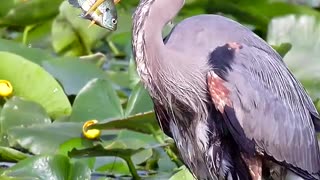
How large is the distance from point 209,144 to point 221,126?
2.7 inches

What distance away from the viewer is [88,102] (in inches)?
182

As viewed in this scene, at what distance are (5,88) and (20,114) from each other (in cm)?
14

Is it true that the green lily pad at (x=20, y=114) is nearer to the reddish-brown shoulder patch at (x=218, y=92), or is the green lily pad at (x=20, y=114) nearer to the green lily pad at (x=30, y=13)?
the green lily pad at (x=30, y=13)

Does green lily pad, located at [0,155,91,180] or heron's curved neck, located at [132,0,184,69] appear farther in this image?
green lily pad, located at [0,155,91,180]

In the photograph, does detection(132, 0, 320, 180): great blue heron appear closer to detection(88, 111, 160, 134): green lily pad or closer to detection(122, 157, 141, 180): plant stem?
detection(88, 111, 160, 134): green lily pad

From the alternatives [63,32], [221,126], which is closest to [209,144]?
[221,126]

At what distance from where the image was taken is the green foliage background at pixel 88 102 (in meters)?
4.17

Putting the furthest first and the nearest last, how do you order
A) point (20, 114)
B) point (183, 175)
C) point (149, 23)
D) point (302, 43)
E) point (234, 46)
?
point (302, 43) < point (20, 114) < point (183, 175) < point (234, 46) < point (149, 23)

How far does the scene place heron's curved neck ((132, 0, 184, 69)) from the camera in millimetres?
3764

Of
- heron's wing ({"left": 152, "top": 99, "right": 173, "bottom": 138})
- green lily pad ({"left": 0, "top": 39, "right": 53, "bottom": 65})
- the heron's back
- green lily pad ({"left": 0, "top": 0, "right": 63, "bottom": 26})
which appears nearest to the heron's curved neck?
the heron's back

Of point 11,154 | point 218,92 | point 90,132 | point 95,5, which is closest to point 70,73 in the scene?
point 90,132

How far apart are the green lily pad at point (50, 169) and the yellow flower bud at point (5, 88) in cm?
60

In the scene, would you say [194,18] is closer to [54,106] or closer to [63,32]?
[54,106]

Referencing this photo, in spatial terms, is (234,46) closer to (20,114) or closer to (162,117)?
(162,117)
